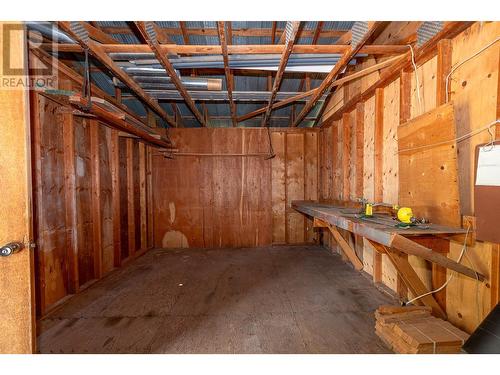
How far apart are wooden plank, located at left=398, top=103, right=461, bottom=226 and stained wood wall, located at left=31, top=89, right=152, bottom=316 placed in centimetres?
345

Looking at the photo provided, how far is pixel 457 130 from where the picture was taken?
5.61ft

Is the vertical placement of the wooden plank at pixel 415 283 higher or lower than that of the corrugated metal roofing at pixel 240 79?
lower

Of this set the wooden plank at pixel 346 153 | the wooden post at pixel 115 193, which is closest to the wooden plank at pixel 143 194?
the wooden post at pixel 115 193

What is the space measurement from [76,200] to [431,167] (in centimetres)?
362

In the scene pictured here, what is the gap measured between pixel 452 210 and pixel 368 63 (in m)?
2.15

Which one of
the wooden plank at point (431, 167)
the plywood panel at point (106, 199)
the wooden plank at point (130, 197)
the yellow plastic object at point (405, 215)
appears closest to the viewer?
the wooden plank at point (431, 167)

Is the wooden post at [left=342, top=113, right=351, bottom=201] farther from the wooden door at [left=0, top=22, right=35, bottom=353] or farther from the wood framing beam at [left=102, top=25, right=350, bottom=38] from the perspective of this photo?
the wooden door at [left=0, top=22, right=35, bottom=353]

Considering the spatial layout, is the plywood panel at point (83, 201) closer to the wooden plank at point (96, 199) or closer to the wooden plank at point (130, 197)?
the wooden plank at point (96, 199)

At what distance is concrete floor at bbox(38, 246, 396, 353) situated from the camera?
1.80m

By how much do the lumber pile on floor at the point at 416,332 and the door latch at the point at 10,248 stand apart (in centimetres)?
232

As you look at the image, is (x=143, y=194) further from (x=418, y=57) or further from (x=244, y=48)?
(x=418, y=57)

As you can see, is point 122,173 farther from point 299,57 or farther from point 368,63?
point 368,63

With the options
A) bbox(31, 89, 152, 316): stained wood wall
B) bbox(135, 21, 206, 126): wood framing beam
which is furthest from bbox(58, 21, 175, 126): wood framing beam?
bbox(31, 89, 152, 316): stained wood wall

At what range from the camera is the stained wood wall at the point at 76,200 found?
2325mm
